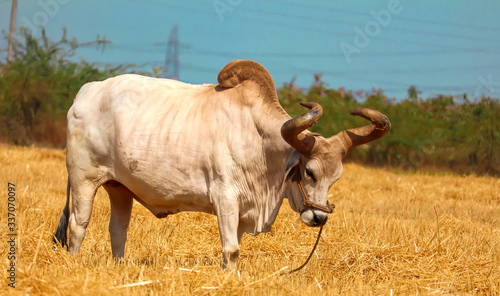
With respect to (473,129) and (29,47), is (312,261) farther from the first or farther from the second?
(29,47)

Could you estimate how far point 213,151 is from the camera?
478cm

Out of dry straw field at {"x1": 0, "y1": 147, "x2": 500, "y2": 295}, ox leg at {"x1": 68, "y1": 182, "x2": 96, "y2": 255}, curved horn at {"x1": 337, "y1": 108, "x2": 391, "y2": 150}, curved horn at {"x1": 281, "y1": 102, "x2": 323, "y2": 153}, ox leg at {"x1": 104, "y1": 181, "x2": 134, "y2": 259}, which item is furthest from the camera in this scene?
ox leg at {"x1": 104, "y1": 181, "x2": 134, "y2": 259}

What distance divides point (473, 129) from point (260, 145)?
1679 cm

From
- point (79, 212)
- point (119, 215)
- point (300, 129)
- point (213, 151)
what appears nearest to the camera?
point (300, 129)

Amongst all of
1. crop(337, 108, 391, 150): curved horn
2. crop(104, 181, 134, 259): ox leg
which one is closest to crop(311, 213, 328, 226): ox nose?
crop(337, 108, 391, 150): curved horn

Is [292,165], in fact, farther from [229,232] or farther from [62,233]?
[62,233]

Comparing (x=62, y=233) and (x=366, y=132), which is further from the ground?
(x=366, y=132)

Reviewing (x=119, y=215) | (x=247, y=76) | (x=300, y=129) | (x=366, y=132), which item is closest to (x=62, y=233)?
(x=119, y=215)

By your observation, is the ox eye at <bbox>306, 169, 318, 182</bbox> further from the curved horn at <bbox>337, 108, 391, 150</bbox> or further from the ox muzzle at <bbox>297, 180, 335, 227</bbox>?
the curved horn at <bbox>337, 108, 391, 150</bbox>

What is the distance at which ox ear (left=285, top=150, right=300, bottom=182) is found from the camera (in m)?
4.62

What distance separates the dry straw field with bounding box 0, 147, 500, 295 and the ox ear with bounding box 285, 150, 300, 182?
0.71 metres

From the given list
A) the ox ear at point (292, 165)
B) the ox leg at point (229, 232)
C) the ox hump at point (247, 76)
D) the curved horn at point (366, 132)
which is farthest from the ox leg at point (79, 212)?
the curved horn at point (366, 132)

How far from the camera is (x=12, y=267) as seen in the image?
395cm

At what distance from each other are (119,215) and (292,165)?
1918 mm
